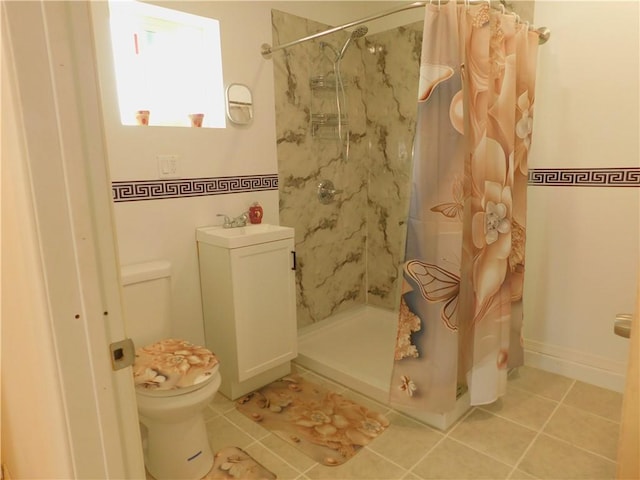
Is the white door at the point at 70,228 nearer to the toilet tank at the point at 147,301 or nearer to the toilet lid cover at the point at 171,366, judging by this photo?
the toilet lid cover at the point at 171,366

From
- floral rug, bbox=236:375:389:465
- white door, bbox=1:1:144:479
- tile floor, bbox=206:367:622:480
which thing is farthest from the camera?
floral rug, bbox=236:375:389:465

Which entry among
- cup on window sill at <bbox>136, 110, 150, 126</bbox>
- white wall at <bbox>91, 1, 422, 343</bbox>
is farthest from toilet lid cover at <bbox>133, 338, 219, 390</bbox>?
cup on window sill at <bbox>136, 110, 150, 126</bbox>

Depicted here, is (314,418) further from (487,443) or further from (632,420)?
(632,420)

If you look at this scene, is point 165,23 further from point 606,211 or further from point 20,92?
point 606,211

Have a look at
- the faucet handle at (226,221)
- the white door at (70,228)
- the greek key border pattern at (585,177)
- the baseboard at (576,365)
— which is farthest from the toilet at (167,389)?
the greek key border pattern at (585,177)

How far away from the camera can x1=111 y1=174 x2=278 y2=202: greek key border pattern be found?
1.96 meters

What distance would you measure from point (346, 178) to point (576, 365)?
1.82 m

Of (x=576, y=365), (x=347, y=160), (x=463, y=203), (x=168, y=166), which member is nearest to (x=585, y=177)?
(x=463, y=203)

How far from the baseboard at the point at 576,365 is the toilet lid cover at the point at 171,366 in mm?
1859

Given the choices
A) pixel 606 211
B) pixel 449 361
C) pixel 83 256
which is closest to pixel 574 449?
pixel 449 361

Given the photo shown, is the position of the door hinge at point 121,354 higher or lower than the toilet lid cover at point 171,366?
higher

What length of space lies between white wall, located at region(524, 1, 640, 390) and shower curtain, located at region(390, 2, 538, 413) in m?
0.30

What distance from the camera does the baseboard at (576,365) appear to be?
2.16 meters

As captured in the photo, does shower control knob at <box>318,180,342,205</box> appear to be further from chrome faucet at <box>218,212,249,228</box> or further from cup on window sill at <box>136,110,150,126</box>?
cup on window sill at <box>136,110,150,126</box>
